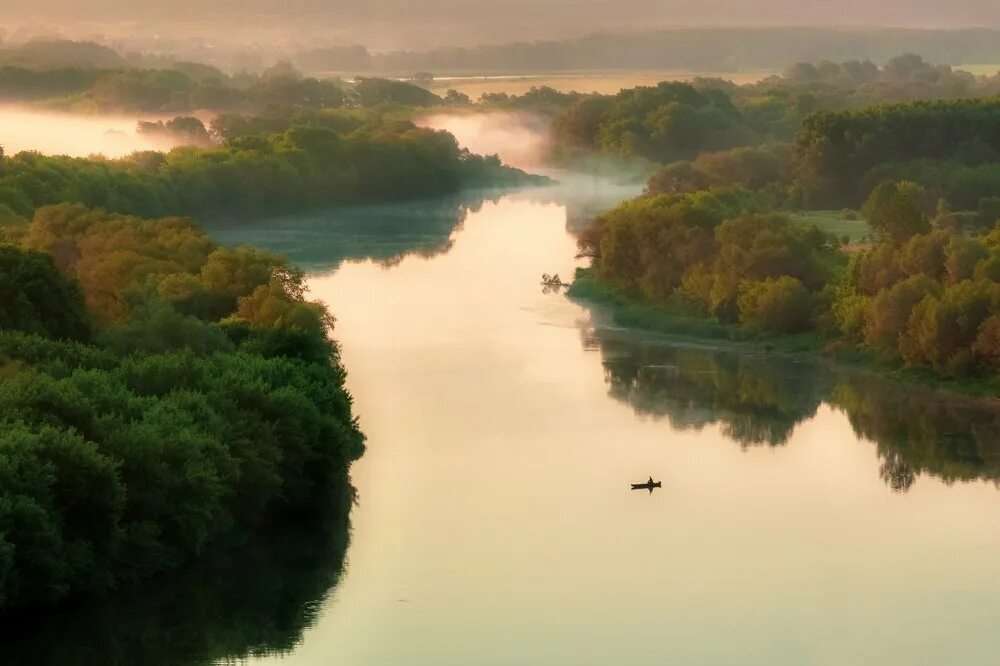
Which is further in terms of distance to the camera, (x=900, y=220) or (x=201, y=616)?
(x=900, y=220)

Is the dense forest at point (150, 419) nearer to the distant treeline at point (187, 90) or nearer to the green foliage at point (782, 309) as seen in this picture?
the green foliage at point (782, 309)

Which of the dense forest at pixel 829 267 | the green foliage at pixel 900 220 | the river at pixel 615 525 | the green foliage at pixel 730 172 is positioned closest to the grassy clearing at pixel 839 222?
the dense forest at pixel 829 267

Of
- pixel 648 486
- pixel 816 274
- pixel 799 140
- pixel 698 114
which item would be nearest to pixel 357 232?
pixel 799 140

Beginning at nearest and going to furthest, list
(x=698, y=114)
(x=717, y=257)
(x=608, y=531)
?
(x=608, y=531)
(x=717, y=257)
(x=698, y=114)

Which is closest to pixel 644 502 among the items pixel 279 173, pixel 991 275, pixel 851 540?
pixel 851 540

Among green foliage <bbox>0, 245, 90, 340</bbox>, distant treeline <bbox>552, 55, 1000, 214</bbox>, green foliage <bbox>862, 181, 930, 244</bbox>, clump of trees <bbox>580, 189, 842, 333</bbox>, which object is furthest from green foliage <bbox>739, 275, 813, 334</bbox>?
green foliage <bbox>0, 245, 90, 340</bbox>

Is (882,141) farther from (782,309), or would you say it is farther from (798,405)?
(798,405)
